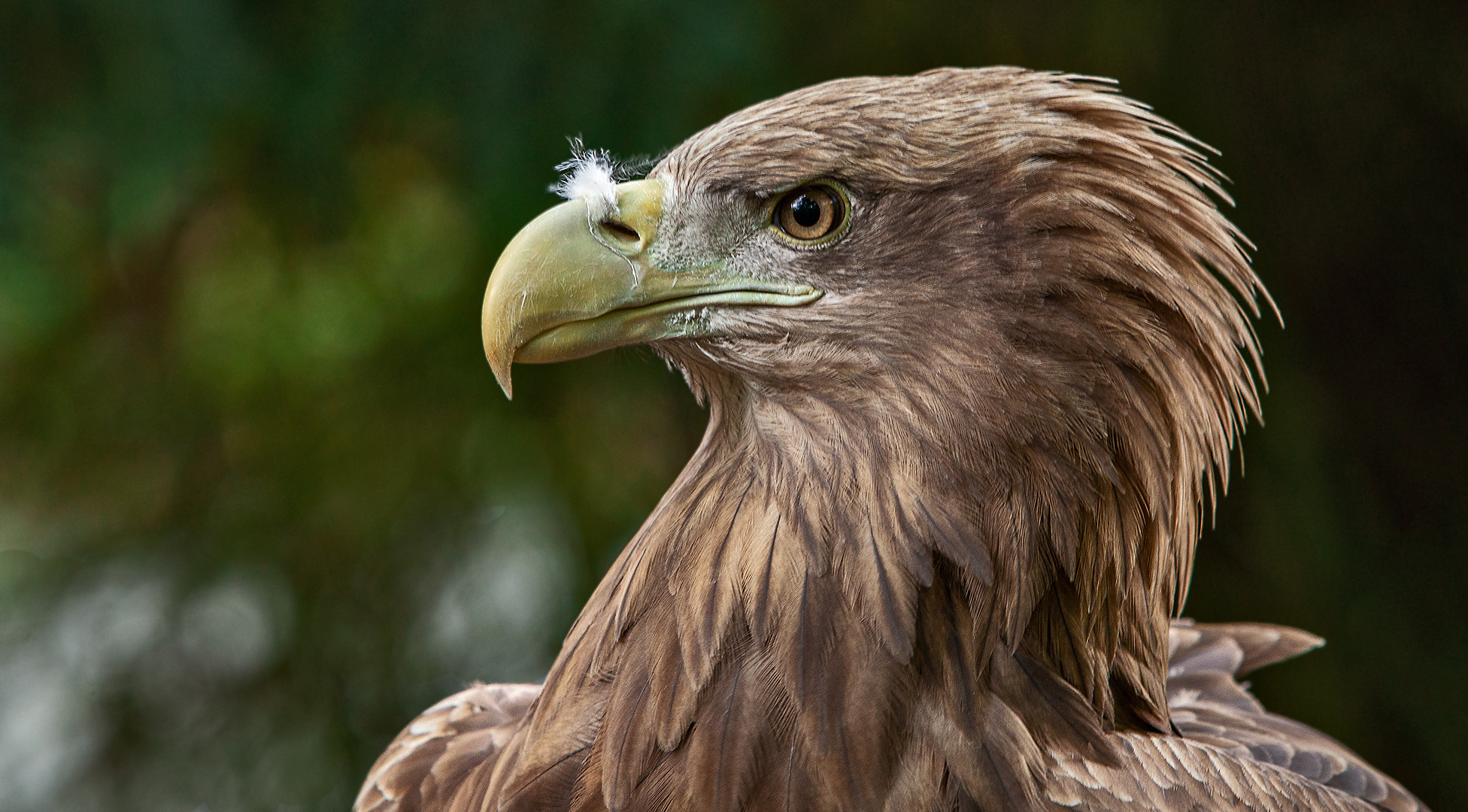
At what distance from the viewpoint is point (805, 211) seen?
1.62 metres

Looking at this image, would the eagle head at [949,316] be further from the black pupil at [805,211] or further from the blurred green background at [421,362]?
the blurred green background at [421,362]

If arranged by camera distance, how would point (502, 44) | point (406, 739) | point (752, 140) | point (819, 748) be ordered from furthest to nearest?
point (502, 44) → point (406, 739) → point (752, 140) → point (819, 748)

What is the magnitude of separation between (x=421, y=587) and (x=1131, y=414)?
9.14ft

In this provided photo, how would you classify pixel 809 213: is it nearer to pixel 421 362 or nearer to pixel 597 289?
pixel 597 289

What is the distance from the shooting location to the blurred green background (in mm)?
3207

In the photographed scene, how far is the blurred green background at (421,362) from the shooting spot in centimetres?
321

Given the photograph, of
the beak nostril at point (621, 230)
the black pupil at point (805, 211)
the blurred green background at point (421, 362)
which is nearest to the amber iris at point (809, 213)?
the black pupil at point (805, 211)

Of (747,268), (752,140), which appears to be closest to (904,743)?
(747,268)

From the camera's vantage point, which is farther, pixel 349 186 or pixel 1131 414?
pixel 349 186

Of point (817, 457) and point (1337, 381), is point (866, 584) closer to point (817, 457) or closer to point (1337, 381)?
point (817, 457)

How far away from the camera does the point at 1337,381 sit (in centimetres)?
366

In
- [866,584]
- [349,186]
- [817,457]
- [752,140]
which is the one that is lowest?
[866,584]

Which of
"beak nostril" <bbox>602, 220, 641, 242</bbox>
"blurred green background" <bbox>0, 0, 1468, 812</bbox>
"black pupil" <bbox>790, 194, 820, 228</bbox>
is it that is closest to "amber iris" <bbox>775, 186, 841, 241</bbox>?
"black pupil" <bbox>790, 194, 820, 228</bbox>

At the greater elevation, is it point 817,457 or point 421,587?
point 817,457
